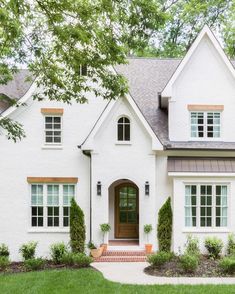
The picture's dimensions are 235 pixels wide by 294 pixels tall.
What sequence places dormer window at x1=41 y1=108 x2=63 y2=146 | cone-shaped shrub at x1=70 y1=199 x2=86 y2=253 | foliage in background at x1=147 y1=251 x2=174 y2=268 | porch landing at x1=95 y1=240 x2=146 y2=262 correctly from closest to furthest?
1. foliage in background at x1=147 y1=251 x2=174 y2=268
2. porch landing at x1=95 y1=240 x2=146 y2=262
3. cone-shaped shrub at x1=70 y1=199 x2=86 y2=253
4. dormer window at x1=41 y1=108 x2=63 y2=146

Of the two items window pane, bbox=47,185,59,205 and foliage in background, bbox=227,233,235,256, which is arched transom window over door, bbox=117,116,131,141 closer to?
window pane, bbox=47,185,59,205

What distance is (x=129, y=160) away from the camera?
16578 millimetres

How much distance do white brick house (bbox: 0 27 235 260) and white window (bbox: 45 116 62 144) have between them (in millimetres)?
44

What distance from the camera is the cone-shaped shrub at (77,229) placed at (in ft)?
52.4

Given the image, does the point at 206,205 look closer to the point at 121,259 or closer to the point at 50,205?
the point at 121,259

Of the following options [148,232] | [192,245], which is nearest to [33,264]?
[148,232]

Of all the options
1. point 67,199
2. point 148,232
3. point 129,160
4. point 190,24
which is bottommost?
point 148,232

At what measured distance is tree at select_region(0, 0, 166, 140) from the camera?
9.59 metres

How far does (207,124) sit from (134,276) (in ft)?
25.9

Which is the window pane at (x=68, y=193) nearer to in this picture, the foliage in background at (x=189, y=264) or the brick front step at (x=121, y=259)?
the brick front step at (x=121, y=259)

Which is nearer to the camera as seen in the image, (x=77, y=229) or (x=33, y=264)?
(x=33, y=264)

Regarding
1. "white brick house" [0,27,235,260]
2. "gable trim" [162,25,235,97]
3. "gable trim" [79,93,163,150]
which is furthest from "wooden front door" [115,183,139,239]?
"gable trim" [162,25,235,97]

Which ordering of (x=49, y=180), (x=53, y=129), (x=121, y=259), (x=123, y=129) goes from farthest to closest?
(x=53, y=129)
(x=49, y=180)
(x=123, y=129)
(x=121, y=259)

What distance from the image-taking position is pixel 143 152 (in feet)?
54.3
